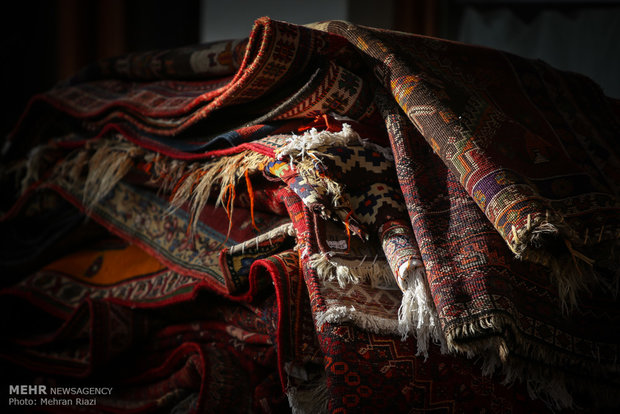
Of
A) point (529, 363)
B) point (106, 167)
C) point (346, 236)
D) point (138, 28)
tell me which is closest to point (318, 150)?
point (346, 236)

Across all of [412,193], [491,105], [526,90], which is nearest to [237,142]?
[412,193]

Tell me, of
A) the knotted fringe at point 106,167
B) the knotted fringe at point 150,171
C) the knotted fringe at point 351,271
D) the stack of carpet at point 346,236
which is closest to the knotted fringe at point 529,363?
the stack of carpet at point 346,236

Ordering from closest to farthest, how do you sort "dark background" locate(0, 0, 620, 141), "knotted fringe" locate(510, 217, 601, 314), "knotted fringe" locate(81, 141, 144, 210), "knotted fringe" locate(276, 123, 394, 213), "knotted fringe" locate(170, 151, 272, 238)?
"knotted fringe" locate(510, 217, 601, 314)
"knotted fringe" locate(276, 123, 394, 213)
"knotted fringe" locate(170, 151, 272, 238)
"knotted fringe" locate(81, 141, 144, 210)
"dark background" locate(0, 0, 620, 141)

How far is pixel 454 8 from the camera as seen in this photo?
6.55 feet

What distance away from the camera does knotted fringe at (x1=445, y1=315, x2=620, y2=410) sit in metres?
0.60

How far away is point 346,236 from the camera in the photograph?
72 cm

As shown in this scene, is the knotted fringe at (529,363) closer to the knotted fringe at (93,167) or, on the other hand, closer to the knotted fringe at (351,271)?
the knotted fringe at (351,271)

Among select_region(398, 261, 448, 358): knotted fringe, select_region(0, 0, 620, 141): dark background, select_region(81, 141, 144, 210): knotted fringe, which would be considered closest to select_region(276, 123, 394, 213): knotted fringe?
select_region(398, 261, 448, 358): knotted fringe

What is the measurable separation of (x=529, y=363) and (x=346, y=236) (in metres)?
0.26

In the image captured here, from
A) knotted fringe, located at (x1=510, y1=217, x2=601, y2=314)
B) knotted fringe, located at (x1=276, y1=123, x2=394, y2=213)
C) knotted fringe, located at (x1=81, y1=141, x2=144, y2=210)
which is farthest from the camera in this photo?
knotted fringe, located at (x1=81, y1=141, x2=144, y2=210)

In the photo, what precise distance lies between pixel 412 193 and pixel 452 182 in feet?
0.20

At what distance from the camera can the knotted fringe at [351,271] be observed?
68 cm

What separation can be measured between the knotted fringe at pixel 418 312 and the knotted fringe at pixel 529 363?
0.03 meters

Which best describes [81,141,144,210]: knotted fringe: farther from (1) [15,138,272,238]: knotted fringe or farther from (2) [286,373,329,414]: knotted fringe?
(2) [286,373,329,414]: knotted fringe
